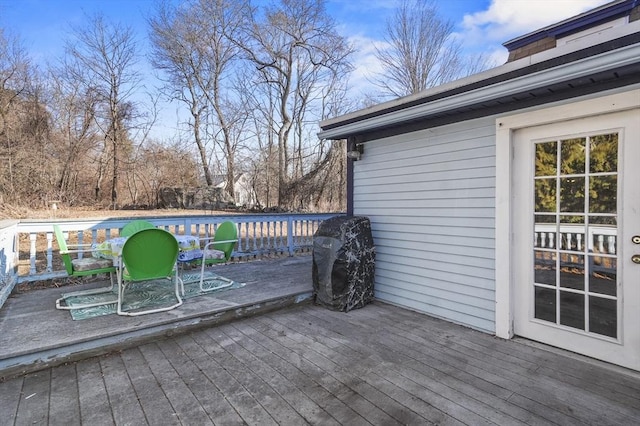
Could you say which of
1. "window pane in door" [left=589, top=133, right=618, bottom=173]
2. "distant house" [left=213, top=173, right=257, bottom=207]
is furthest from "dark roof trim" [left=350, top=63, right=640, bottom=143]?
"distant house" [left=213, top=173, right=257, bottom=207]

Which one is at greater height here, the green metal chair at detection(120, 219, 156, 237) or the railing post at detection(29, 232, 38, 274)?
the green metal chair at detection(120, 219, 156, 237)

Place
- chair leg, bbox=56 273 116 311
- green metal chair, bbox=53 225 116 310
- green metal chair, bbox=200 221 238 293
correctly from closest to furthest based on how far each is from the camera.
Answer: green metal chair, bbox=53 225 116 310, chair leg, bbox=56 273 116 311, green metal chair, bbox=200 221 238 293

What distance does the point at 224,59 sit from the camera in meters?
14.0

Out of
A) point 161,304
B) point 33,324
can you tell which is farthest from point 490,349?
point 33,324

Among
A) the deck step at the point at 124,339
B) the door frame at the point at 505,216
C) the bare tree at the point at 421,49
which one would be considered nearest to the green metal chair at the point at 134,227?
the deck step at the point at 124,339

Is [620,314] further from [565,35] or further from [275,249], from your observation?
[565,35]

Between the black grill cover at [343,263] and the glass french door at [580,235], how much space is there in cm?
152

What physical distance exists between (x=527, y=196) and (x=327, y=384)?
228cm

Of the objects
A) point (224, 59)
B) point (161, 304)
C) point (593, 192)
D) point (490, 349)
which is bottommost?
point (490, 349)

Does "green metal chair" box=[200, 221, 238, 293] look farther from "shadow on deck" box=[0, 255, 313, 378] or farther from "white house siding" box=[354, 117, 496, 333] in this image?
"white house siding" box=[354, 117, 496, 333]

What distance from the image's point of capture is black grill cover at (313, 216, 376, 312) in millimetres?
3596

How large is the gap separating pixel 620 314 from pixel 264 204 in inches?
473

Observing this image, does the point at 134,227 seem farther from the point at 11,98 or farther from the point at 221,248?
the point at 11,98

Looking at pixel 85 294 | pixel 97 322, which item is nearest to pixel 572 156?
pixel 97 322
